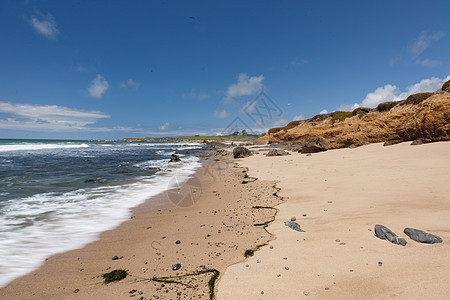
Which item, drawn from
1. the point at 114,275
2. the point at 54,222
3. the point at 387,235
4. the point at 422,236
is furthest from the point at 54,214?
the point at 422,236

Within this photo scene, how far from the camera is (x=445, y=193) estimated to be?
4277 millimetres

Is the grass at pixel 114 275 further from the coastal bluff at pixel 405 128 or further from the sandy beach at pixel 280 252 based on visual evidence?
the coastal bluff at pixel 405 128

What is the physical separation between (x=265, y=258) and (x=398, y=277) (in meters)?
1.50

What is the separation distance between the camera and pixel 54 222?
5582 millimetres

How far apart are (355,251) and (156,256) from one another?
317 centimetres

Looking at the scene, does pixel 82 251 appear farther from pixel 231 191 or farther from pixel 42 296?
pixel 231 191

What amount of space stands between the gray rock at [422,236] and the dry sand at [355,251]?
86 mm

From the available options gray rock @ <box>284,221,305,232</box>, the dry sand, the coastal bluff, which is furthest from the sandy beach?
the coastal bluff

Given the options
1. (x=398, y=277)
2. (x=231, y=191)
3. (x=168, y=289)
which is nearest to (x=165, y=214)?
(x=231, y=191)

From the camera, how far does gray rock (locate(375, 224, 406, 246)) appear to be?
9.26ft

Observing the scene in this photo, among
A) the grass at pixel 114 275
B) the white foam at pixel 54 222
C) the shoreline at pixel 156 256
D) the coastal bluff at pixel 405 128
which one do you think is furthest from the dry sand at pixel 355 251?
the coastal bluff at pixel 405 128

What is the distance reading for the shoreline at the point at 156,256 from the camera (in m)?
2.76

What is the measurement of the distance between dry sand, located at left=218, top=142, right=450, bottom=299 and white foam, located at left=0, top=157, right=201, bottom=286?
3.91 metres

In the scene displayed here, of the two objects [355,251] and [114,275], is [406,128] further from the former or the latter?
[114,275]
